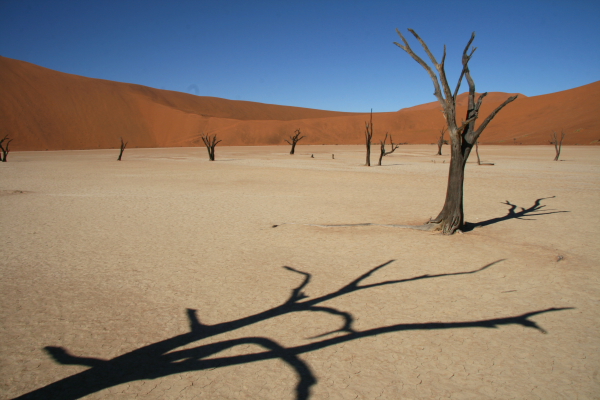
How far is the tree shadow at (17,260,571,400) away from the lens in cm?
291

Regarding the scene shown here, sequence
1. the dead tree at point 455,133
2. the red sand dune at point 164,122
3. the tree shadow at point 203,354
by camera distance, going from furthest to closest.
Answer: the red sand dune at point 164,122
the dead tree at point 455,133
the tree shadow at point 203,354

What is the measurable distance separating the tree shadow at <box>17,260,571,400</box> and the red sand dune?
183ft

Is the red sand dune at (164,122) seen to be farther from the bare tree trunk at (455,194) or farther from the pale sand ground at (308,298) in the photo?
the pale sand ground at (308,298)

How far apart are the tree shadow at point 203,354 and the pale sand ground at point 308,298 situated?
0.10 feet

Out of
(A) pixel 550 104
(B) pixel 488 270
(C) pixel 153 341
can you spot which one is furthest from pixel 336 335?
(A) pixel 550 104

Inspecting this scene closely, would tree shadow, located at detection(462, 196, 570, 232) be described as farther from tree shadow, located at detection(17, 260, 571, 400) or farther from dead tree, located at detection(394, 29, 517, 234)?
tree shadow, located at detection(17, 260, 571, 400)

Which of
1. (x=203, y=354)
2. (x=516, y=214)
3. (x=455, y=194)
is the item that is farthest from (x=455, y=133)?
(x=203, y=354)

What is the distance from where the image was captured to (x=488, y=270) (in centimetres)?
537

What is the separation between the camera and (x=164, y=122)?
77.3 metres

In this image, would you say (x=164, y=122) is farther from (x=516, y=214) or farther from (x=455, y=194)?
(x=455, y=194)

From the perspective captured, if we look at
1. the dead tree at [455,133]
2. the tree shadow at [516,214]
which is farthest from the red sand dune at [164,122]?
the dead tree at [455,133]

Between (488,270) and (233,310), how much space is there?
3.52 meters

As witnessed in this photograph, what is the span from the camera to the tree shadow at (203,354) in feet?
9.53

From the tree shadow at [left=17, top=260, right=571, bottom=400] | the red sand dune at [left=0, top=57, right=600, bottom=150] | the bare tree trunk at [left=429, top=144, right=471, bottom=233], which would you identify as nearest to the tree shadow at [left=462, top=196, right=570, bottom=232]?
the bare tree trunk at [left=429, top=144, right=471, bottom=233]
